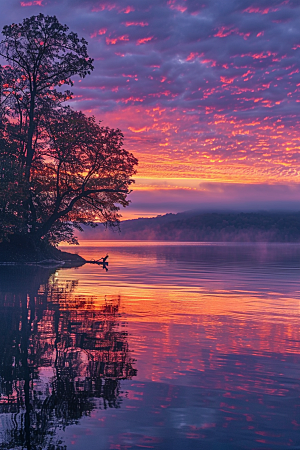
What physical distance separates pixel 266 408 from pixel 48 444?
353 cm

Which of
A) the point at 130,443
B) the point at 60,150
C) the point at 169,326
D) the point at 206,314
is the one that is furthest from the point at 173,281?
the point at 130,443

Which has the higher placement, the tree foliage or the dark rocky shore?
the tree foliage

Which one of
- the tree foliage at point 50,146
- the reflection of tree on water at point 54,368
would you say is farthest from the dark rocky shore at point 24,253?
the reflection of tree on water at point 54,368

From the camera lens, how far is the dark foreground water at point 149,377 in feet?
24.4

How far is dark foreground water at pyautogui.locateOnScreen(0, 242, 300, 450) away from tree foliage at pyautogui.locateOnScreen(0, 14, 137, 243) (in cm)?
3129

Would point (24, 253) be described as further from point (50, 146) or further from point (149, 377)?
point (149, 377)

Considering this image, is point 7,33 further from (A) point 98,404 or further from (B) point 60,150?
(A) point 98,404

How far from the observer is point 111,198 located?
5850cm

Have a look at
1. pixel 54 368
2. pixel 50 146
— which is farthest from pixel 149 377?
pixel 50 146

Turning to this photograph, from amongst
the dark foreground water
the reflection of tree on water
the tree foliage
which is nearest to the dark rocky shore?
the tree foliage

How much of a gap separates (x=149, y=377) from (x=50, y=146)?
46.8 m

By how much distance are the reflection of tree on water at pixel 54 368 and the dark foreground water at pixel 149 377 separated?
0.03m

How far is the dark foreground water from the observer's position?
24.4 ft

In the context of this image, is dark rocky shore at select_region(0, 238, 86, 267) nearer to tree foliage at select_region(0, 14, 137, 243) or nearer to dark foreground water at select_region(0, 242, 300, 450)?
tree foliage at select_region(0, 14, 137, 243)
